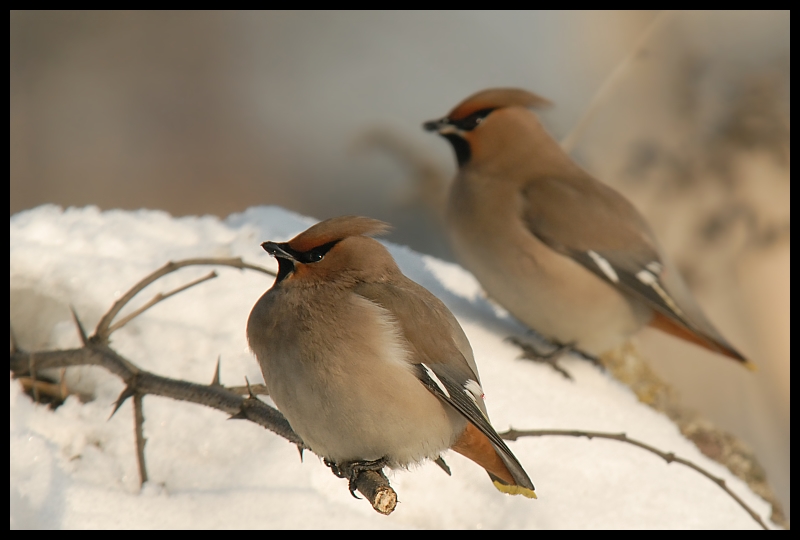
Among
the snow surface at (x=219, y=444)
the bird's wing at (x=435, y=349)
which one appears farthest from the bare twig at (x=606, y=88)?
the bird's wing at (x=435, y=349)

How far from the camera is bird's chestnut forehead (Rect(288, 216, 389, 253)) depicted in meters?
2.10

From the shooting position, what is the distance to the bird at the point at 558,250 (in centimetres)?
363

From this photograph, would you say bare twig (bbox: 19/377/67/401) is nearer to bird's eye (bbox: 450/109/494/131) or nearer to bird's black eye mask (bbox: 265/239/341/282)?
bird's black eye mask (bbox: 265/239/341/282)

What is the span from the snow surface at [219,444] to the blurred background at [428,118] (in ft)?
3.90

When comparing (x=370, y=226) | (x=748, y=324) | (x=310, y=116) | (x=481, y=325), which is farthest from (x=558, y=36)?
(x=370, y=226)

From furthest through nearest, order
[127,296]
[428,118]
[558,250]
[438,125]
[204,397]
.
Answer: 1. [428,118]
2. [438,125]
3. [558,250]
4. [127,296]
5. [204,397]

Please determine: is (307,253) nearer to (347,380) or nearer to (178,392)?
(347,380)

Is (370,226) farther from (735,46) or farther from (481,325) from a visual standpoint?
(735,46)

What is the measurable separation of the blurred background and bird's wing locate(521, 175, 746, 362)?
24.8 inches

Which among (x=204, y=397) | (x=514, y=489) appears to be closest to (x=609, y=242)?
(x=514, y=489)

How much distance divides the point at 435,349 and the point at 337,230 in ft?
1.13

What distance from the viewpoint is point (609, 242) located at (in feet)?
12.2

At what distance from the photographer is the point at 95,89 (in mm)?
7398

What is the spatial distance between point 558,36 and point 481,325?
4199 millimetres
